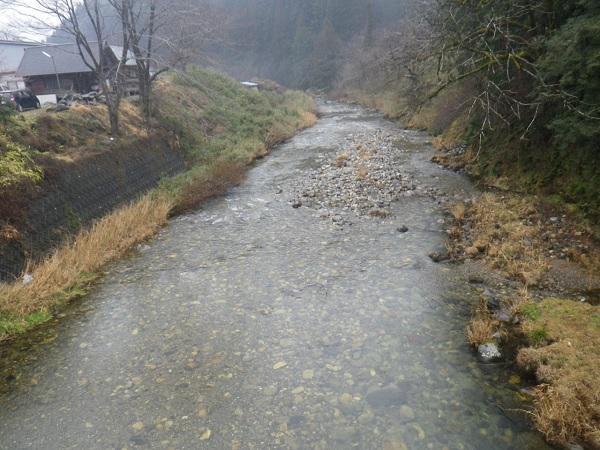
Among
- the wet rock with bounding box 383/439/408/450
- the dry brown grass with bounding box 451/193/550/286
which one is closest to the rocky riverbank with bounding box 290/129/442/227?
the dry brown grass with bounding box 451/193/550/286

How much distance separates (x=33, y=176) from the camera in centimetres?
1158

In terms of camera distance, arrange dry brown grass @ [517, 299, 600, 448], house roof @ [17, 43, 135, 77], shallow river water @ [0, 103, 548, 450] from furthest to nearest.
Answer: house roof @ [17, 43, 135, 77]
shallow river water @ [0, 103, 548, 450]
dry brown grass @ [517, 299, 600, 448]

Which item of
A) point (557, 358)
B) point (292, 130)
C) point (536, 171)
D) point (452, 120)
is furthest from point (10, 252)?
point (292, 130)

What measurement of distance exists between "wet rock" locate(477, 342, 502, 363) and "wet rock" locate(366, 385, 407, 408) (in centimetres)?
153

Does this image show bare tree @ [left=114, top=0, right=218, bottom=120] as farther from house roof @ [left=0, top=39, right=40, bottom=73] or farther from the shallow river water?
house roof @ [left=0, top=39, right=40, bottom=73]

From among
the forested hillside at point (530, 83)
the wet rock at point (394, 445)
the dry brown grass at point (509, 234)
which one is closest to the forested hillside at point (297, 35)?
the forested hillside at point (530, 83)

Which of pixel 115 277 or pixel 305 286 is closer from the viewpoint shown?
pixel 305 286

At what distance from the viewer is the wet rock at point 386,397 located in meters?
5.81

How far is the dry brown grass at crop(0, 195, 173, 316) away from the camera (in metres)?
8.57

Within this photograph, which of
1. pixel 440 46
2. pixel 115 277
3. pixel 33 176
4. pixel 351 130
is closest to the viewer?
pixel 115 277

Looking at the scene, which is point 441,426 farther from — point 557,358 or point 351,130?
point 351,130

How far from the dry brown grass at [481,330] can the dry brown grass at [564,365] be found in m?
0.51

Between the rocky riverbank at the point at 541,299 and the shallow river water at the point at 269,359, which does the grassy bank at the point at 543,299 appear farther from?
the shallow river water at the point at 269,359

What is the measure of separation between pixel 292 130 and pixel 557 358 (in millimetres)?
27518
